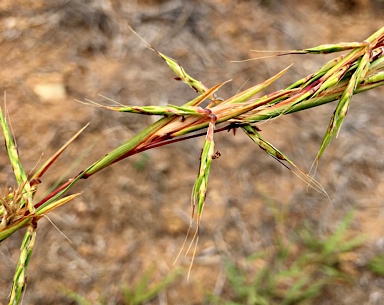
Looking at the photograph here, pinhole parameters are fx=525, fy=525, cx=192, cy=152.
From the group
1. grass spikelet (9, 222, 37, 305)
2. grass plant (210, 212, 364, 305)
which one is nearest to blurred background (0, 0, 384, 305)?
grass plant (210, 212, 364, 305)

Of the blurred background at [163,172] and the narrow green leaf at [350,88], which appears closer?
the narrow green leaf at [350,88]

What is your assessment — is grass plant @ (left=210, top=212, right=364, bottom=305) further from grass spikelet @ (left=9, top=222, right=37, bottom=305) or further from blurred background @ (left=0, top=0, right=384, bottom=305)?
grass spikelet @ (left=9, top=222, right=37, bottom=305)

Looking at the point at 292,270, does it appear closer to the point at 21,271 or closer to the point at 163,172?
the point at 163,172

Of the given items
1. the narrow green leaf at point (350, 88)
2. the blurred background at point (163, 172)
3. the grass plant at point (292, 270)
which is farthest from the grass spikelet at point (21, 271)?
the grass plant at point (292, 270)

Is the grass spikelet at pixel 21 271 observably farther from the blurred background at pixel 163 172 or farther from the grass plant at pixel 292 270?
the grass plant at pixel 292 270


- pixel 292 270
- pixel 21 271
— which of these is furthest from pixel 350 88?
pixel 292 270

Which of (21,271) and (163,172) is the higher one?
(21,271)

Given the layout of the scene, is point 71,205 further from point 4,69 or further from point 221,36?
point 221,36

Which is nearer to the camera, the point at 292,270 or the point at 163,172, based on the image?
the point at 292,270
